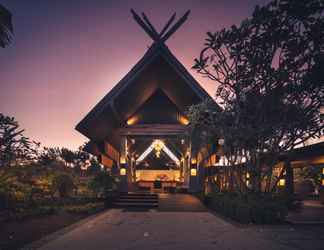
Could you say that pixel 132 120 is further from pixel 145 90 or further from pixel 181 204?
Answer: pixel 181 204

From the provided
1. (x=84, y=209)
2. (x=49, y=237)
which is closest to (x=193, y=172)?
(x=84, y=209)

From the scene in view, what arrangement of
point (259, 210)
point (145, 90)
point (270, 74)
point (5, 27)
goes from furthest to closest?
point (145, 90)
point (270, 74)
point (259, 210)
point (5, 27)

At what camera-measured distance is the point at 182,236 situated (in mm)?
6398

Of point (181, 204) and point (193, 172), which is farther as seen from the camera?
point (193, 172)

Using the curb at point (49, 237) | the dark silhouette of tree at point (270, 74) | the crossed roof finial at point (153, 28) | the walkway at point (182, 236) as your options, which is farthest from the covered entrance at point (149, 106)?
the curb at point (49, 237)

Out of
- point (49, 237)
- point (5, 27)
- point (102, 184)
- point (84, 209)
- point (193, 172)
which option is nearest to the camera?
point (5, 27)

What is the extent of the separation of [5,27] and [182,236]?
6.24 meters

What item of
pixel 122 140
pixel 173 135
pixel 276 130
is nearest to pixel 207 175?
pixel 173 135

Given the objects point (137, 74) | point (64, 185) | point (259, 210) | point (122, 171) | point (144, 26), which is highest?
point (144, 26)

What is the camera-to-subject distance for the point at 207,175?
1836 centimetres

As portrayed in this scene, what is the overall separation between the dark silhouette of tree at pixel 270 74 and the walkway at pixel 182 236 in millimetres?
2711

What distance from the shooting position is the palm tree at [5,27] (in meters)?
5.28

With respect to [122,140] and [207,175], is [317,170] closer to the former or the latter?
[207,175]

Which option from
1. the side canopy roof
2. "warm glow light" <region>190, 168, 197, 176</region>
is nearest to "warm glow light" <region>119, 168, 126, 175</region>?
the side canopy roof
